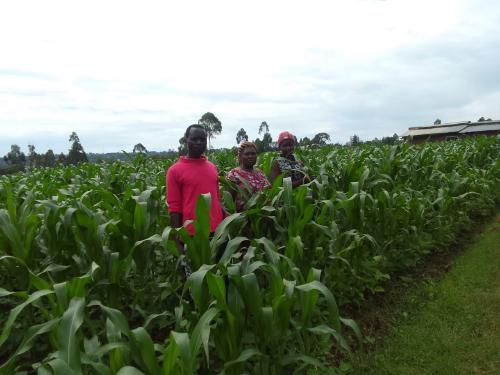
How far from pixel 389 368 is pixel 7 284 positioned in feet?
8.77

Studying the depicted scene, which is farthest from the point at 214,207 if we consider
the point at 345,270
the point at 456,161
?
the point at 456,161

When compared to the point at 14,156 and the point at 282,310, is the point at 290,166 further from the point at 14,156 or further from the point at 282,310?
the point at 14,156

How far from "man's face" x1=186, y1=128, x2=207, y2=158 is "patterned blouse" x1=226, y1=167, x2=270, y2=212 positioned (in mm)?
546

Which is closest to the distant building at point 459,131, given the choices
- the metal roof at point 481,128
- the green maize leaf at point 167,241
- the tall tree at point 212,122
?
the metal roof at point 481,128

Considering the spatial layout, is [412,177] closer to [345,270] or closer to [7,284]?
[345,270]

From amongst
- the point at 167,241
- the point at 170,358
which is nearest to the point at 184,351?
the point at 170,358

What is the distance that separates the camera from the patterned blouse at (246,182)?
3.28 metres

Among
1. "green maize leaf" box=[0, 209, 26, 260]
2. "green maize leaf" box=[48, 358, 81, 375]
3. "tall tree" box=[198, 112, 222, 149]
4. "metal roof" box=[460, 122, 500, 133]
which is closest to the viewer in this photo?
"green maize leaf" box=[48, 358, 81, 375]

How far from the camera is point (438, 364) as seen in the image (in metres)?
2.69

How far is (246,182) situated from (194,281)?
5.22ft

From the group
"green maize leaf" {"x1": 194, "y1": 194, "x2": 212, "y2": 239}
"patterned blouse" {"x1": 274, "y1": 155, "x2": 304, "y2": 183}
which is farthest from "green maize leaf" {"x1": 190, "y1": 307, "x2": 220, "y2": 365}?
"patterned blouse" {"x1": 274, "y1": 155, "x2": 304, "y2": 183}

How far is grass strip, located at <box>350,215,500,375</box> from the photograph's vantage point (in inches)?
105

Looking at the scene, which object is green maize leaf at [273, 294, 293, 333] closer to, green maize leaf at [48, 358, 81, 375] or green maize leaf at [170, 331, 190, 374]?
green maize leaf at [170, 331, 190, 374]

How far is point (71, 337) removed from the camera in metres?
1.40
